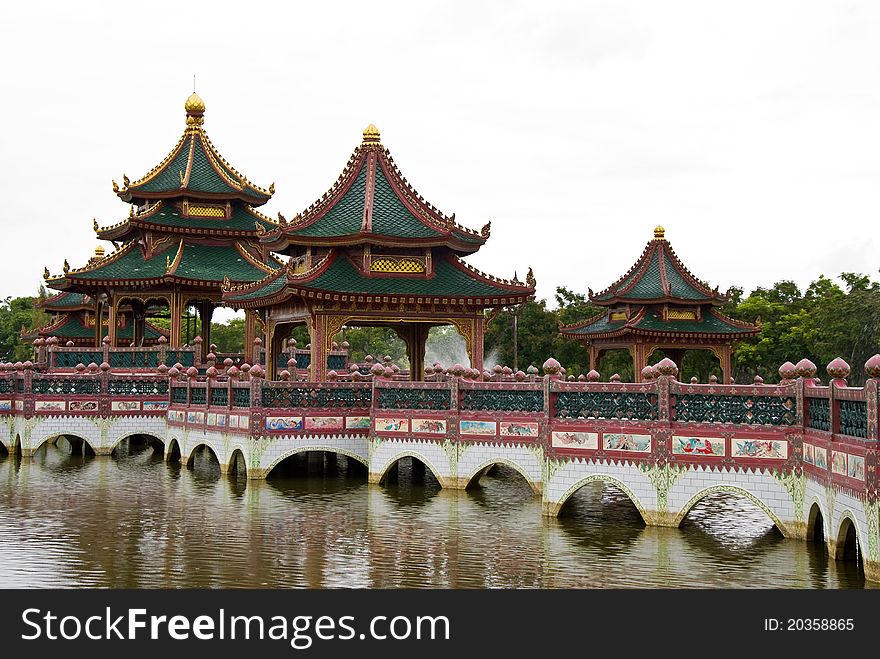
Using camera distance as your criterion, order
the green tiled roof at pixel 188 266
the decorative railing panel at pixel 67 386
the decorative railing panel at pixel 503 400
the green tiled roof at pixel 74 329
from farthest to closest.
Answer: the green tiled roof at pixel 74 329 → the green tiled roof at pixel 188 266 → the decorative railing panel at pixel 67 386 → the decorative railing panel at pixel 503 400

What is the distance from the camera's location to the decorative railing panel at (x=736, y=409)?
18.5m

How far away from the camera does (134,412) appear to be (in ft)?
113

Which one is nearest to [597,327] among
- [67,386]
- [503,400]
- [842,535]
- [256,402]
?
[256,402]

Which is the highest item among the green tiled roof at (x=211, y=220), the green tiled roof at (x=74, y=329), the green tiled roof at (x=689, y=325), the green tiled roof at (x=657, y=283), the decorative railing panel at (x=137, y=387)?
the green tiled roof at (x=211, y=220)

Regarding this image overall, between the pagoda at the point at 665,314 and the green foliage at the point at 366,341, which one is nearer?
the pagoda at the point at 665,314

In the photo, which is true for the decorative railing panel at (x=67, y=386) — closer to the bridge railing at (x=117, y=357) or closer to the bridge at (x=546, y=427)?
the bridge at (x=546, y=427)

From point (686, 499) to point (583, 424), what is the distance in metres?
2.46

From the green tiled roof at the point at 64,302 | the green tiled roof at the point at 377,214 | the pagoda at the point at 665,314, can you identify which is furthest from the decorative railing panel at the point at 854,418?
the green tiled roof at the point at 64,302

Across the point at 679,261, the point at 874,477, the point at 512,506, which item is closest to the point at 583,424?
the point at 512,506

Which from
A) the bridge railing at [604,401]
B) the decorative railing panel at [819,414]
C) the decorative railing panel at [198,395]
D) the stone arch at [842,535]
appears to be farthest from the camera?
the decorative railing panel at [198,395]

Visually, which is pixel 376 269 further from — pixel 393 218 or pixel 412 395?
pixel 412 395

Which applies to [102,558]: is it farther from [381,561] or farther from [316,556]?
[381,561]

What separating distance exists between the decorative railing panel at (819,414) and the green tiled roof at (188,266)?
27.4 meters

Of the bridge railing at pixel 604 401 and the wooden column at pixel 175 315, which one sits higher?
the wooden column at pixel 175 315
